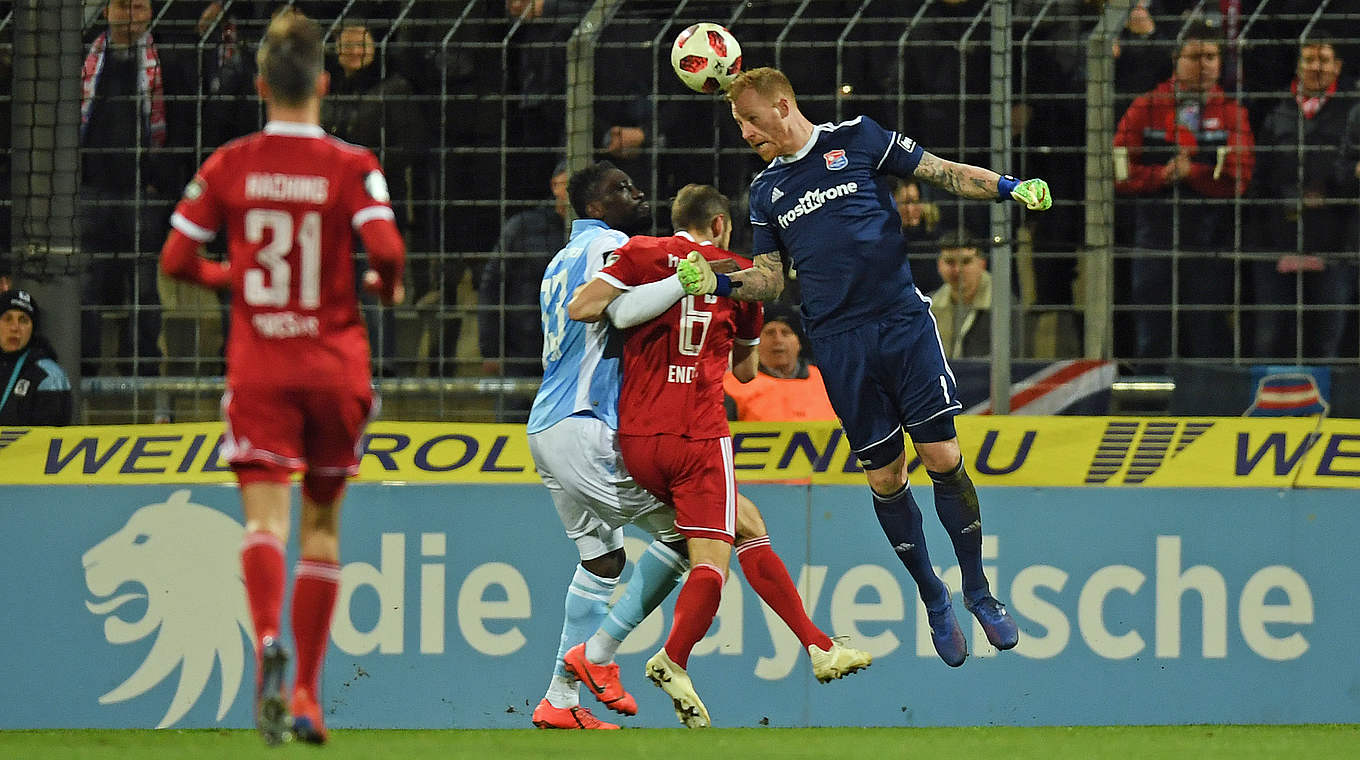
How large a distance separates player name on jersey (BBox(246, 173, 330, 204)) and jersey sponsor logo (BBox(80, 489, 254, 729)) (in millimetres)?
3167

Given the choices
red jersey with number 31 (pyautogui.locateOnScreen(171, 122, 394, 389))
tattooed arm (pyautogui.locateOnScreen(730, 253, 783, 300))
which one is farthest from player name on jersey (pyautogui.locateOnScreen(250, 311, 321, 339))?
tattooed arm (pyautogui.locateOnScreen(730, 253, 783, 300))

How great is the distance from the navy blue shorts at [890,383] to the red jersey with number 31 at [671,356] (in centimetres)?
43

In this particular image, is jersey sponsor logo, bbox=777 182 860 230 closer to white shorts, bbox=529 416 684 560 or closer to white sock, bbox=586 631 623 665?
white shorts, bbox=529 416 684 560

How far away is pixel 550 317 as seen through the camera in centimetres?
769

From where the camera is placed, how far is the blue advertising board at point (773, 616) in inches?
319

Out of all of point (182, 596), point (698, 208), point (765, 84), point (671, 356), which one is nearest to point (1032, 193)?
point (765, 84)

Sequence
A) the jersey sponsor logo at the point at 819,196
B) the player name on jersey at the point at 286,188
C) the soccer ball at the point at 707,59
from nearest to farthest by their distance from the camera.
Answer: the player name on jersey at the point at 286,188, the jersey sponsor logo at the point at 819,196, the soccer ball at the point at 707,59

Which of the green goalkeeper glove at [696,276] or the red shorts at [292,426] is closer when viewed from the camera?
the red shorts at [292,426]

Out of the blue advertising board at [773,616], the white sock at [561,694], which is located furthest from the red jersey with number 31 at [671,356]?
the white sock at [561,694]

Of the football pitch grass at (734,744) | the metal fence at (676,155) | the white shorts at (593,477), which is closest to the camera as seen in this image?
the football pitch grass at (734,744)

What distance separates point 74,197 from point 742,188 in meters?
2.89

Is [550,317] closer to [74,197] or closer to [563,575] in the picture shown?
[563,575]

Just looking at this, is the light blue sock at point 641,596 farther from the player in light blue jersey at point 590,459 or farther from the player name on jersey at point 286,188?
the player name on jersey at point 286,188

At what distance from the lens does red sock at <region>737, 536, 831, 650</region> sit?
7.35 metres
